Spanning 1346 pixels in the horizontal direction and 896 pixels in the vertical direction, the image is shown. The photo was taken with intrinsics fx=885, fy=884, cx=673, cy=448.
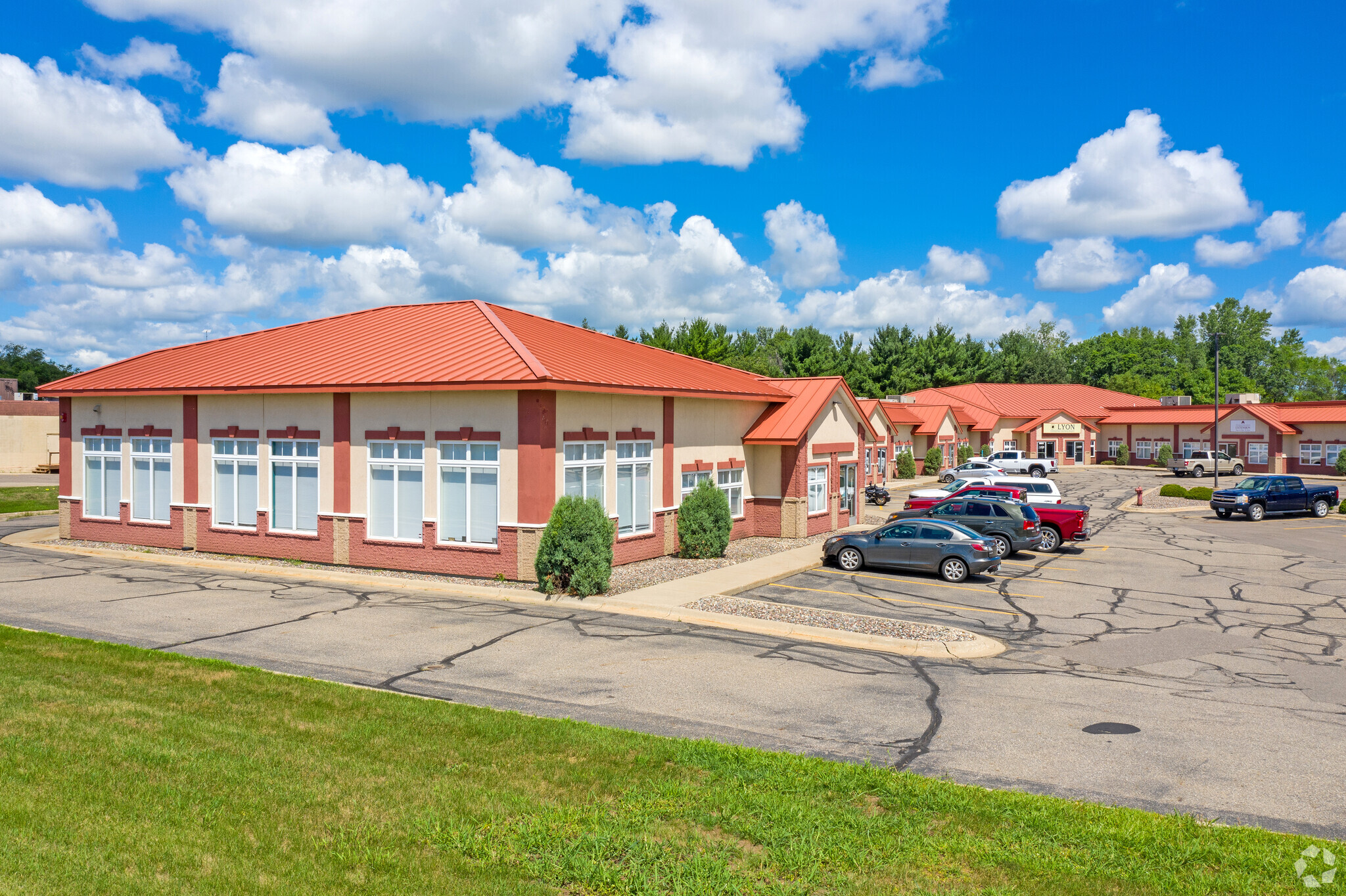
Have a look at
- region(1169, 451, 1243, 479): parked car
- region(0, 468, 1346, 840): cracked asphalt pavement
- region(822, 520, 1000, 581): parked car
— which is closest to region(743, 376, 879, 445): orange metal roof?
region(822, 520, 1000, 581): parked car

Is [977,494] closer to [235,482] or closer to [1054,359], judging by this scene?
[235,482]

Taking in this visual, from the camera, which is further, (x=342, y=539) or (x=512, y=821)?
(x=342, y=539)

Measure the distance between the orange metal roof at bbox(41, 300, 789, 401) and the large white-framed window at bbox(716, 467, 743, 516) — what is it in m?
2.56

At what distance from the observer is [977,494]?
30609 millimetres

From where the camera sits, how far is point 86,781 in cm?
745

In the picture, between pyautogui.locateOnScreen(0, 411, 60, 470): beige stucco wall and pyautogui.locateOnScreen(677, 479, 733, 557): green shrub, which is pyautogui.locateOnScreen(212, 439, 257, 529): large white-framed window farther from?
pyautogui.locateOnScreen(0, 411, 60, 470): beige stucco wall

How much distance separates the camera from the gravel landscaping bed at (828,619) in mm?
15633

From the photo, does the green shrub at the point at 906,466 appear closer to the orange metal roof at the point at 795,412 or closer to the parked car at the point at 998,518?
the orange metal roof at the point at 795,412

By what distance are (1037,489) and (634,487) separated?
1728 cm

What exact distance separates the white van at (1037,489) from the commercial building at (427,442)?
732 cm

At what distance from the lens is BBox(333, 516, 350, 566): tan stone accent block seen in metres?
22.4

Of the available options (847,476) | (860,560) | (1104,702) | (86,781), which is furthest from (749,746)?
(847,476)

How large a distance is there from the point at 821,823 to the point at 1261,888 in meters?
3.04

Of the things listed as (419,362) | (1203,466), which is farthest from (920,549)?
(1203,466)
